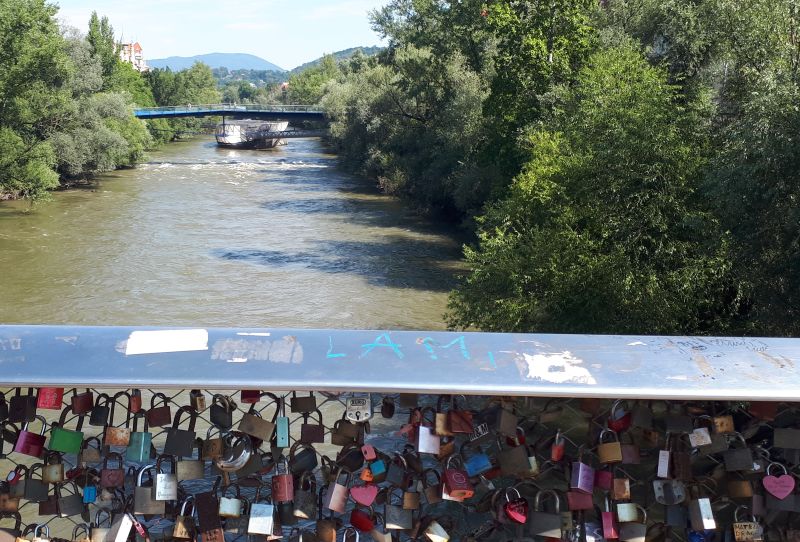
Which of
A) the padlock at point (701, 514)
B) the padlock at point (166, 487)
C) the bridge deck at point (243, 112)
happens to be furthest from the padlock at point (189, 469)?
the bridge deck at point (243, 112)

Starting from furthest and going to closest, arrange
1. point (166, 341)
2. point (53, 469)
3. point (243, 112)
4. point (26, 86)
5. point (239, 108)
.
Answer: point (239, 108)
point (243, 112)
point (26, 86)
point (53, 469)
point (166, 341)

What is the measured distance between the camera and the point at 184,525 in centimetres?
355

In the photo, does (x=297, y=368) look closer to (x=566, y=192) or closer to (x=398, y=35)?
(x=566, y=192)

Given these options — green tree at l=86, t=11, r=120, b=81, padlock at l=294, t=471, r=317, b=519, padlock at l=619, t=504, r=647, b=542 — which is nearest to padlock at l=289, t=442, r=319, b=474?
padlock at l=294, t=471, r=317, b=519

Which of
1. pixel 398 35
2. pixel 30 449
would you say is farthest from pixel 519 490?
pixel 398 35

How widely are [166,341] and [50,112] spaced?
3394cm

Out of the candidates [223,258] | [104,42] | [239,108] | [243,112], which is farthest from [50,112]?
[239,108]

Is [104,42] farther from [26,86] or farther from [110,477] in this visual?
[110,477]

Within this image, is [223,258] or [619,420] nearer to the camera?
[619,420]

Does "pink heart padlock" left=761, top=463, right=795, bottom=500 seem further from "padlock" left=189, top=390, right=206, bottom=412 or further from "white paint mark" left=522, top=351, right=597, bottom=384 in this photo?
"padlock" left=189, top=390, right=206, bottom=412

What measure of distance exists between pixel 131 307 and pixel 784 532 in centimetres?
1832

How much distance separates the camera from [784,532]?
3.58 m

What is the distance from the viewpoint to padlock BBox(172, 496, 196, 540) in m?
3.52

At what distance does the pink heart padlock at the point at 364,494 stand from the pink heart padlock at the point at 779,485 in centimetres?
A: 160
